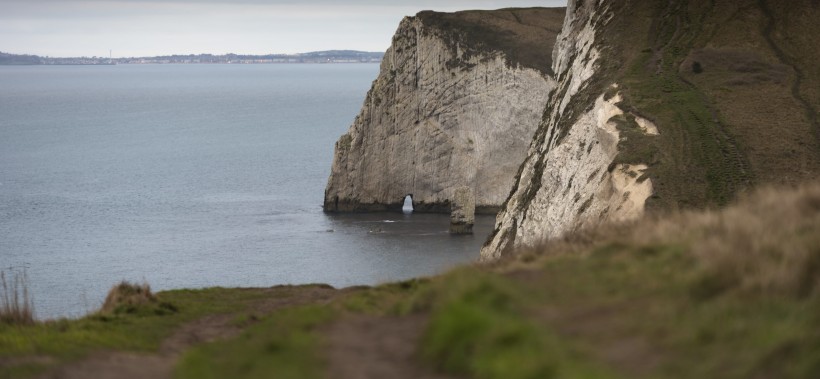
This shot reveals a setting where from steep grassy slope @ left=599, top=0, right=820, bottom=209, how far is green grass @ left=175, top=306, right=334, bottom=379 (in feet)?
81.2

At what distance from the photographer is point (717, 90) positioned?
56.6 metres

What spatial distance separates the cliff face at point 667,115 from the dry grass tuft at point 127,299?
12.6 m

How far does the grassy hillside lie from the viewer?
11578mm

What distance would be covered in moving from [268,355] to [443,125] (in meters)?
97.2

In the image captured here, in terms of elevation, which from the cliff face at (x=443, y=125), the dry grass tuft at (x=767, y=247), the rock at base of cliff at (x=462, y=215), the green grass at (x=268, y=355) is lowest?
the rock at base of cliff at (x=462, y=215)

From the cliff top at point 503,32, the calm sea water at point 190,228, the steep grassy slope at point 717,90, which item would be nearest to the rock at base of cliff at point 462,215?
the calm sea water at point 190,228

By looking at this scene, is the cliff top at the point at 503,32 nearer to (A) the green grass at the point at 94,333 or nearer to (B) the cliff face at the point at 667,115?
(B) the cliff face at the point at 667,115

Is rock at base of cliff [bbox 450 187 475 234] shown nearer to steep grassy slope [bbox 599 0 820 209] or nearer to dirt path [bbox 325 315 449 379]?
steep grassy slope [bbox 599 0 820 209]

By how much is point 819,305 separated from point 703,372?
1.57 metres

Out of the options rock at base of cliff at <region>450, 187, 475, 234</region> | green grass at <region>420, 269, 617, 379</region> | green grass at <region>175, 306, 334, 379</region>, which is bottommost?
rock at base of cliff at <region>450, 187, 475, 234</region>

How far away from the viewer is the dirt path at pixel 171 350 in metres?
16.2

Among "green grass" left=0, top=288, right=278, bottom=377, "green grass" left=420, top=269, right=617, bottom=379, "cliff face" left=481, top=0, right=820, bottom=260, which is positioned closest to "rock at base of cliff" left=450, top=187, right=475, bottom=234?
"cliff face" left=481, top=0, right=820, bottom=260

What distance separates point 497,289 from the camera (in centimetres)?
1520

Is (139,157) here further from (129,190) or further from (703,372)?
(703,372)
